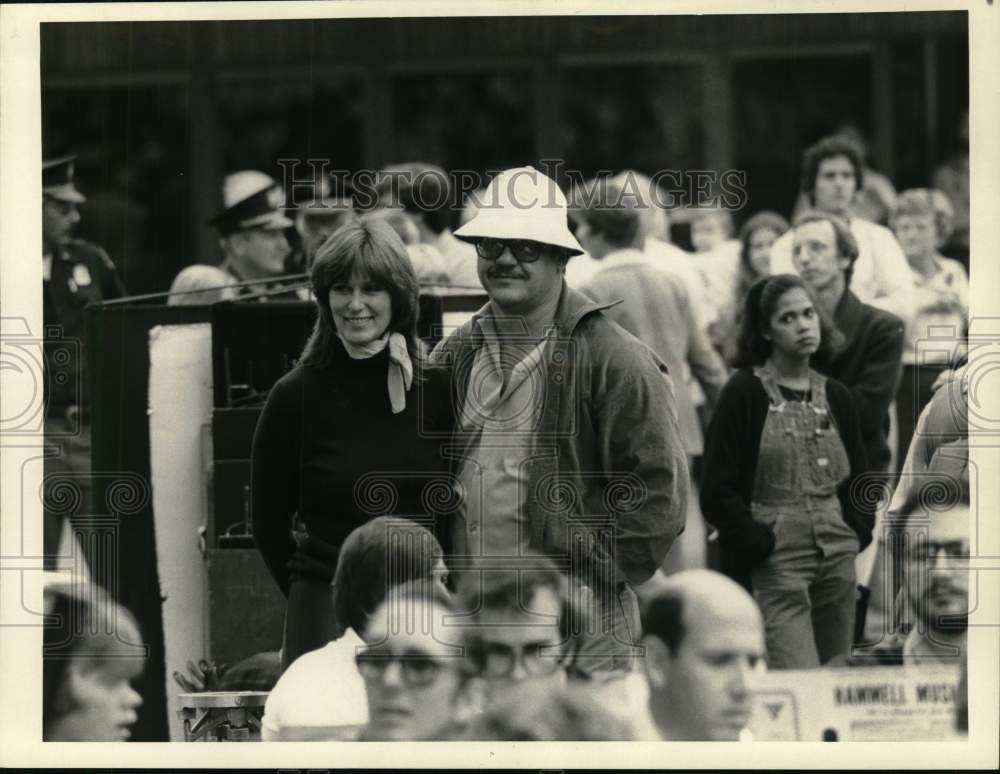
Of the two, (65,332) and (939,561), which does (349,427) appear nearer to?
(65,332)

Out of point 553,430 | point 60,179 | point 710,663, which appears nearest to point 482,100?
point 553,430

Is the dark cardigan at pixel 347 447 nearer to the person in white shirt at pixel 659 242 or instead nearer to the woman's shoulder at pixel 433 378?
the woman's shoulder at pixel 433 378

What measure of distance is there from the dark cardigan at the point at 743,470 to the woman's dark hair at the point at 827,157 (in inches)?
23.9

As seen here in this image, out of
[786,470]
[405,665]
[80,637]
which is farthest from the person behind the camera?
[80,637]

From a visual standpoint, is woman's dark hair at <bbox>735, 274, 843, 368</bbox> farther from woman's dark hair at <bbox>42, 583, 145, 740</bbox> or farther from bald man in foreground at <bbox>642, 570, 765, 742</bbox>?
woman's dark hair at <bbox>42, 583, 145, 740</bbox>

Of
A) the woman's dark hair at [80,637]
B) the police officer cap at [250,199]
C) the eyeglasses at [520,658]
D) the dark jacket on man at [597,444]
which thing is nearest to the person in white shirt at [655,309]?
the dark jacket on man at [597,444]

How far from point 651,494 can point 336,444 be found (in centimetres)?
95

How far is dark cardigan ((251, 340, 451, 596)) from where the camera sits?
195 inches

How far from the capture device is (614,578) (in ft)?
16.5

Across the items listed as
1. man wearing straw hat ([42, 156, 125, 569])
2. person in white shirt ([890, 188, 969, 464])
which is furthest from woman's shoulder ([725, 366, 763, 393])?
man wearing straw hat ([42, 156, 125, 569])

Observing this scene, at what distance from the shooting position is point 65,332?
525cm

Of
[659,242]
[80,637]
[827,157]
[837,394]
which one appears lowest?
[80,637]

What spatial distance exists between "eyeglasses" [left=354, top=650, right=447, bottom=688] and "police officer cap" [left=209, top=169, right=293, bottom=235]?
1.35 m

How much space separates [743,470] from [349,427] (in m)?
1.24
